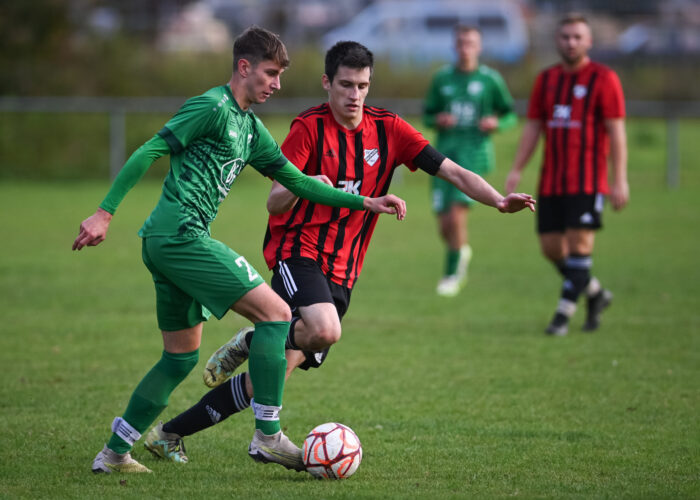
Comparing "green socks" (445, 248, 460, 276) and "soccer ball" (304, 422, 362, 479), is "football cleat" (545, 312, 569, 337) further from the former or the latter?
"soccer ball" (304, 422, 362, 479)

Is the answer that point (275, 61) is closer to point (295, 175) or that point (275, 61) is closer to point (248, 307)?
point (295, 175)

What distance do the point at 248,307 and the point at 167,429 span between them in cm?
95

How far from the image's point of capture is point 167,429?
4875mm

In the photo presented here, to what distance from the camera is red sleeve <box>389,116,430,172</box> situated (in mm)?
5203

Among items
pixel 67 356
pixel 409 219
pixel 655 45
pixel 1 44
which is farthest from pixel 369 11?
pixel 67 356

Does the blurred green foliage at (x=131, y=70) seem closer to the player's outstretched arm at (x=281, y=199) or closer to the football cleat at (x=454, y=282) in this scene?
the football cleat at (x=454, y=282)

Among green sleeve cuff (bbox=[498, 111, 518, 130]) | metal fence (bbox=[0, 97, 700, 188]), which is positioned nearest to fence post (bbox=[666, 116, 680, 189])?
metal fence (bbox=[0, 97, 700, 188])

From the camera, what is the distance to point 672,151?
21.1m

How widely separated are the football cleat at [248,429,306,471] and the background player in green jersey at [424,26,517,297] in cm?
634

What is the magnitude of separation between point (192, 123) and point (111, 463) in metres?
1.66

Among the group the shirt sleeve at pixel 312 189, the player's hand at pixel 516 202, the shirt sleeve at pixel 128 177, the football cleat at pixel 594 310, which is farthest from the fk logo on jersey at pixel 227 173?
the football cleat at pixel 594 310

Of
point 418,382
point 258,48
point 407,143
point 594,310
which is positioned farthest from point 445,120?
point 258,48

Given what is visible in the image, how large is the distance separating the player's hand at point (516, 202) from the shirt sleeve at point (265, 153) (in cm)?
111

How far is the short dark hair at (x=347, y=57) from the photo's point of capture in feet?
16.5
